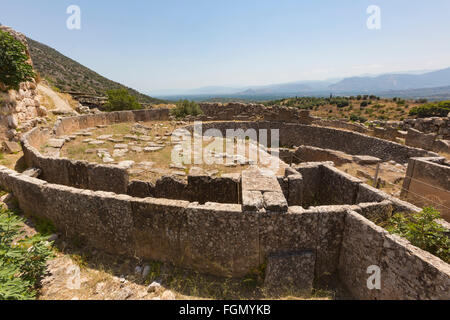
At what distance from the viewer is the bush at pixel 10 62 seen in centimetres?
1077

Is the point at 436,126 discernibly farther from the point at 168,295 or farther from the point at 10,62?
the point at 10,62

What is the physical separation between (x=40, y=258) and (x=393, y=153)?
50.2 feet

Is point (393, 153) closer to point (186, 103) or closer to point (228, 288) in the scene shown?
point (228, 288)

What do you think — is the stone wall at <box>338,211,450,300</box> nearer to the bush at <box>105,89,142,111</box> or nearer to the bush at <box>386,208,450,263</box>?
the bush at <box>386,208,450,263</box>

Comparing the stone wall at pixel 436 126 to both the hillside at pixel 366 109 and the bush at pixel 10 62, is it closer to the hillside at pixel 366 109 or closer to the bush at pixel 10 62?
the hillside at pixel 366 109

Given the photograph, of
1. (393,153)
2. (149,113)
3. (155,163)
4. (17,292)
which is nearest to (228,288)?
(17,292)

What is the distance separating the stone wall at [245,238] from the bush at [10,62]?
1117 centimetres

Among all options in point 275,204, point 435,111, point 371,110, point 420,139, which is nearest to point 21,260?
point 275,204

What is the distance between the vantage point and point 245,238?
402 centimetres

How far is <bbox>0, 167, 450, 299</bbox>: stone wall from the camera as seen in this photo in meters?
3.76

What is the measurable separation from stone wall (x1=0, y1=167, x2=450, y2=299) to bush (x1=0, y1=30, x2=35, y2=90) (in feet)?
36.7

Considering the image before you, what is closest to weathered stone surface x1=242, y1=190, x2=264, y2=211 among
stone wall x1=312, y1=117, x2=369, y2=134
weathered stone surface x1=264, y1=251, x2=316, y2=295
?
weathered stone surface x1=264, y1=251, x2=316, y2=295

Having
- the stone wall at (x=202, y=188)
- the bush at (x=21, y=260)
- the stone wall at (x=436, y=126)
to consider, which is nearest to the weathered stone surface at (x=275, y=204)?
the stone wall at (x=202, y=188)

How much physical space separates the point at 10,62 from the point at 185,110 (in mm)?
13050
